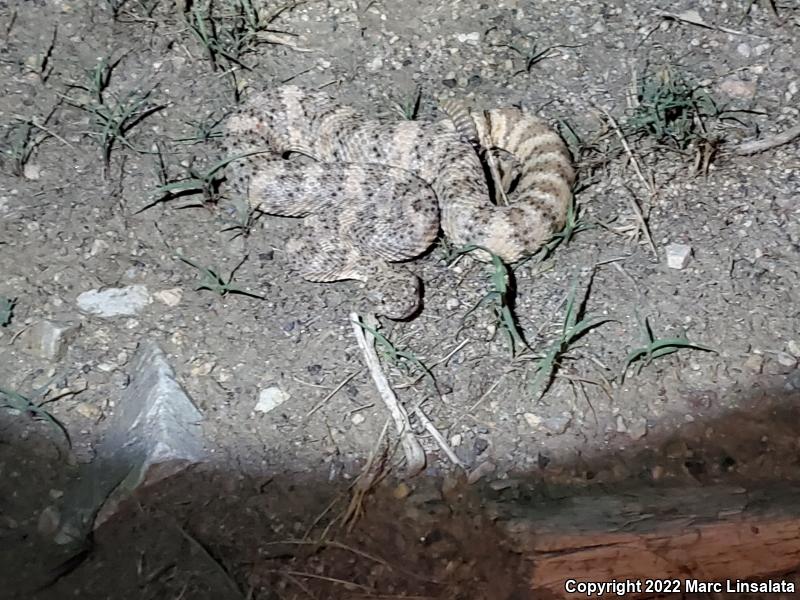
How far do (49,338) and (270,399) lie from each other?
3.64 feet

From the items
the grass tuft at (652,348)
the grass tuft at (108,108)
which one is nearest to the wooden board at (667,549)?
the grass tuft at (652,348)

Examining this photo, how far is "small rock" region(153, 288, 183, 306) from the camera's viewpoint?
4.41m

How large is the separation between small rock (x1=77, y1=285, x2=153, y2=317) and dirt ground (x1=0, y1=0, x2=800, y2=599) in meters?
0.05

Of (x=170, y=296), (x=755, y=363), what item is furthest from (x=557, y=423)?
(x=170, y=296)

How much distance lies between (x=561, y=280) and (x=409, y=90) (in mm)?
1622

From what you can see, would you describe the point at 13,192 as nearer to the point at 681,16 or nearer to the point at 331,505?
the point at 331,505

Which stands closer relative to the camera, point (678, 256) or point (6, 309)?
point (6, 309)

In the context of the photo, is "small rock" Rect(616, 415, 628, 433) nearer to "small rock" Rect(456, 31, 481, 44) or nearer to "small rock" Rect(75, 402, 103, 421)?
"small rock" Rect(75, 402, 103, 421)

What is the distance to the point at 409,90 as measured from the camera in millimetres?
5301

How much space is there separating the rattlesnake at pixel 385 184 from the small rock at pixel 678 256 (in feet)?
1.87

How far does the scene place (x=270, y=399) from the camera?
405cm

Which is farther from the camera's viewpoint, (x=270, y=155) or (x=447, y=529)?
Answer: (x=270, y=155)

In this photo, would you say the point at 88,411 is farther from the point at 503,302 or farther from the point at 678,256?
the point at 678,256

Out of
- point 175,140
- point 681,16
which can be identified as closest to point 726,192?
point 681,16
